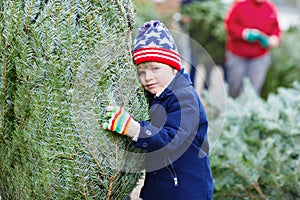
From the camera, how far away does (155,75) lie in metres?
2.31

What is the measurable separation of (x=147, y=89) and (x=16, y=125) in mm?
626

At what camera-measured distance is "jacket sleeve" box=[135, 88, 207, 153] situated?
221cm

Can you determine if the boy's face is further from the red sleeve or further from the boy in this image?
the red sleeve

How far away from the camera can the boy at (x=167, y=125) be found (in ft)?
7.27

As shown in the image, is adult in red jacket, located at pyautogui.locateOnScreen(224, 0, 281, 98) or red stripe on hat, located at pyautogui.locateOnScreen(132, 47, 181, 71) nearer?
red stripe on hat, located at pyautogui.locateOnScreen(132, 47, 181, 71)

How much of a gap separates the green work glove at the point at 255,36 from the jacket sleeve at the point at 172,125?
14.6 feet

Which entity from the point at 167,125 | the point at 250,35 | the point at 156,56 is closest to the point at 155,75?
the point at 156,56

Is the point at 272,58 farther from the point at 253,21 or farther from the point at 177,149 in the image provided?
the point at 177,149

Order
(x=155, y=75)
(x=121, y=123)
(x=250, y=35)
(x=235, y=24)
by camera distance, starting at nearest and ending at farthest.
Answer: (x=121, y=123) → (x=155, y=75) → (x=250, y=35) → (x=235, y=24)

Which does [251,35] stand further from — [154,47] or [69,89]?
[69,89]

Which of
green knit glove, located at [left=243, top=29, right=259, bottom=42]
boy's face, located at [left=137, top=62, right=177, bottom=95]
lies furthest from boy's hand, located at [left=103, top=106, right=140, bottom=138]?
green knit glove, located at [left=243, top=29, right=259, bottom=42]

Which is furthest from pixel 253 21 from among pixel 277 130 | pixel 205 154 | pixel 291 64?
pixel 205 154

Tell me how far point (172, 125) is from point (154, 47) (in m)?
0.35

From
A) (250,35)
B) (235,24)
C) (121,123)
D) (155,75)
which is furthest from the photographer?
(235,24)
